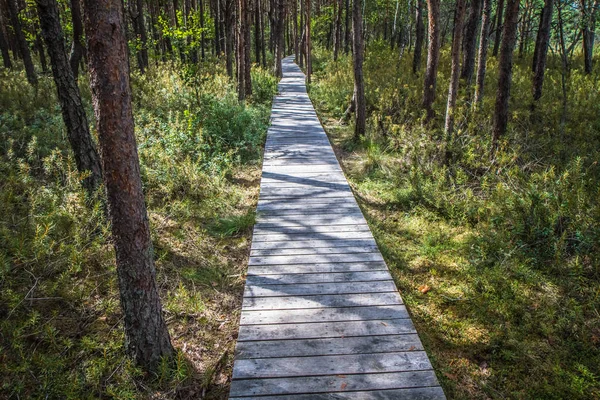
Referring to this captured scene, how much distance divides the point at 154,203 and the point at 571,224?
5861 millimetres

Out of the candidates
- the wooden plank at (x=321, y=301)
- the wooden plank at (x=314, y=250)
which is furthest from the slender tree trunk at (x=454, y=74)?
the wooden plank at (x=321, y=301)

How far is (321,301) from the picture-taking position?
404 centimetres

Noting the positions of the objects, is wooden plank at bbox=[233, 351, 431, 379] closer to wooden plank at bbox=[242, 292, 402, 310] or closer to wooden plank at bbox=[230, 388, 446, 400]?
wooden plank at bbox=[230, 388, 446, 400]

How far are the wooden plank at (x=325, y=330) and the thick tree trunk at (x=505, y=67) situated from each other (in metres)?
4.61

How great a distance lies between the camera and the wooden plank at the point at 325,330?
3561mm

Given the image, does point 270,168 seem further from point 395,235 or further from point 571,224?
point 571,224

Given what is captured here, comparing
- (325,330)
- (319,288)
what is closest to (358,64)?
(319,288)

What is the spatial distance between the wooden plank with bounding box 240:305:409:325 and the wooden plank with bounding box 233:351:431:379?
49cm

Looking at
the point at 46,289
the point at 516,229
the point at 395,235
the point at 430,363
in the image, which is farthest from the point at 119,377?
the point at 516,229

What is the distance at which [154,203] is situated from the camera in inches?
242

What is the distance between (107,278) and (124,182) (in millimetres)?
1939

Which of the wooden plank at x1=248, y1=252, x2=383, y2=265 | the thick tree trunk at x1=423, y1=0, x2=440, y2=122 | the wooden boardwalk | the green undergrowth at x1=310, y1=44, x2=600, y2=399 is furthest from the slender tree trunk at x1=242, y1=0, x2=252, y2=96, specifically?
the wooden plank at x1=248, y1=252, x2=383, y2=265

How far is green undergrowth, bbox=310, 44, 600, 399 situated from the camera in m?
3.34

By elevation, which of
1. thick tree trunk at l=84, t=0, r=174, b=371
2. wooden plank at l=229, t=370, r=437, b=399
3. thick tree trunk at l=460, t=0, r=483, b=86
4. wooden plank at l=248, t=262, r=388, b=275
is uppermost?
thick tree trunk at l=460, t=0, r=483, b=86
